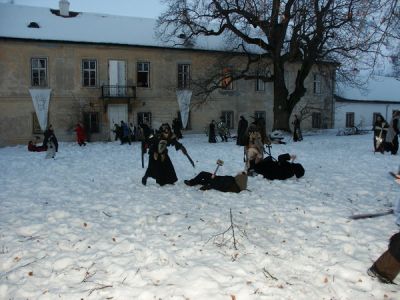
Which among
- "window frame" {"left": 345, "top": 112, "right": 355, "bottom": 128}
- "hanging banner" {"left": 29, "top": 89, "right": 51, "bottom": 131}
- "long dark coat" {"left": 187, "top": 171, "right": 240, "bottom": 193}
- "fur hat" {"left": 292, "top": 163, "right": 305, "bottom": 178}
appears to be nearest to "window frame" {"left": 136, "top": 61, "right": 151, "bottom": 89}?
"hanging banner" {"left": 29, "top": 89, "right": 51, "bottom": 131}

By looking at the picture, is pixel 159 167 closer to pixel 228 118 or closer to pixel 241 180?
pixel 241 180

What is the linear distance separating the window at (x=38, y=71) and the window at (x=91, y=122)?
10.7 ft

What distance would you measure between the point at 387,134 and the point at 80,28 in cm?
2103

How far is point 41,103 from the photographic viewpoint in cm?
2703

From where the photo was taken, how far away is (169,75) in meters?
30.1

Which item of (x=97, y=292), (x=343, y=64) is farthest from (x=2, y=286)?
(x=343, y=64)

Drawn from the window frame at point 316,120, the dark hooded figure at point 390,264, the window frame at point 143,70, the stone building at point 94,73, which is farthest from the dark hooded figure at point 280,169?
the window frame at point 316,120

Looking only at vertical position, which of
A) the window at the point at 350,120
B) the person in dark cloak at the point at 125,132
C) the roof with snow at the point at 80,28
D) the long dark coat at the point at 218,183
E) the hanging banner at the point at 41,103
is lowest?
the long dark coat at the point at 218,183

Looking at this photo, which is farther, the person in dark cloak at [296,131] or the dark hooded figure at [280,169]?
the person in dark cloak at [296,131]

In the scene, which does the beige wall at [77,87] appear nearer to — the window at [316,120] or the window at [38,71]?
the window at [38,71]

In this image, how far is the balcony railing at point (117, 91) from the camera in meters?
28.2

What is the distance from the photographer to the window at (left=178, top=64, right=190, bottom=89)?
30641mm

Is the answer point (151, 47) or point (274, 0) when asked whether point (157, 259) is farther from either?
point (151, 47)

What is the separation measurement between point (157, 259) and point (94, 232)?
156cm
